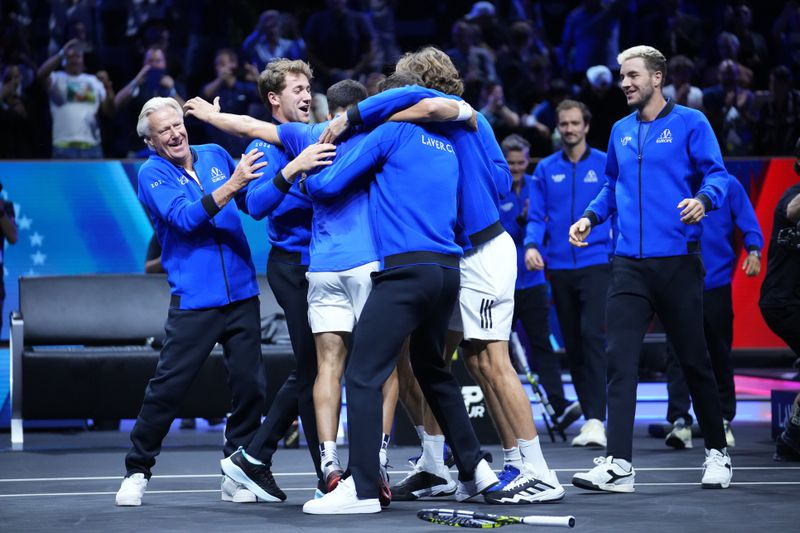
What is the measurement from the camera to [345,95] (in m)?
5.43

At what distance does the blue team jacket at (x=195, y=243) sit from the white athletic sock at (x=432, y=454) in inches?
43.2

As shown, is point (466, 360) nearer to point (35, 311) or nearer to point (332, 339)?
point (332, 339)

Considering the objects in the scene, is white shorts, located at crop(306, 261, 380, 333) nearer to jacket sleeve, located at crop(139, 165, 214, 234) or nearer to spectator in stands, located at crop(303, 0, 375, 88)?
jacket sleeve, located at crop(139, 165, 214, 234)

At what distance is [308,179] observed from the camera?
5027 mm

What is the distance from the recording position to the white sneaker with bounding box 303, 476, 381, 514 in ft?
15.9

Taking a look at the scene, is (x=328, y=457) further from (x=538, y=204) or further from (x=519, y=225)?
(x=519, y=225)

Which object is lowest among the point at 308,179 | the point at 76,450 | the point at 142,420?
the point at 76,450

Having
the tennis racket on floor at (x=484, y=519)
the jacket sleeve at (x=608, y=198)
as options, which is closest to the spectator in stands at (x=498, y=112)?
the jacket sleeve at (x=608, y=198)

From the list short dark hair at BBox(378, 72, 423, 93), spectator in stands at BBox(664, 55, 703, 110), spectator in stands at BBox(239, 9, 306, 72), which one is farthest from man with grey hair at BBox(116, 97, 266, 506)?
spectator in stands at BBox(664, 55, 703, 110)

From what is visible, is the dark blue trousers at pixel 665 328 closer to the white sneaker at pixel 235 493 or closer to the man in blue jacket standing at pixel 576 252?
the white sneaker at pixel 235 493

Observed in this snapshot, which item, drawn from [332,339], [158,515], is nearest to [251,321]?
[332,339]

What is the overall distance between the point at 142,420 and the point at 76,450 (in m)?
2.87

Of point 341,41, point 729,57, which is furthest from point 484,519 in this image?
point 729,57

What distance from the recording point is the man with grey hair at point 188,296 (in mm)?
5406
